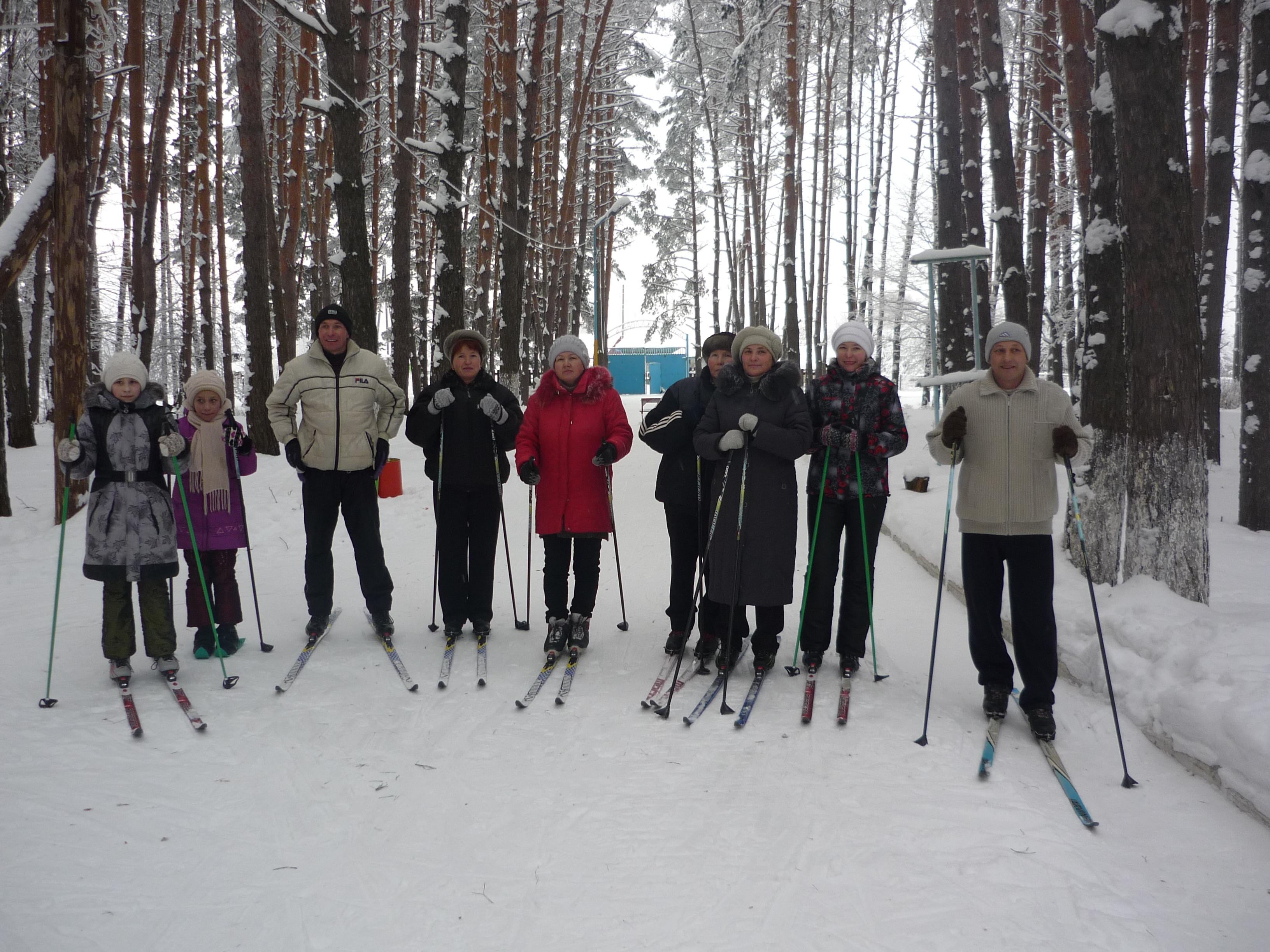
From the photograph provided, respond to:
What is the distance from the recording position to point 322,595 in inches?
199

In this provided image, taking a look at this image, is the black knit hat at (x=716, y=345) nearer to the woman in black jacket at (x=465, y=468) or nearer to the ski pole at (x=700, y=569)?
the ski pole at (x=700, y=569)

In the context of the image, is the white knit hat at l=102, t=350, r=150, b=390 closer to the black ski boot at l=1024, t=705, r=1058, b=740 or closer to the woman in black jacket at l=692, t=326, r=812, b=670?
the woman in black jacket at l=692, t=326, r=812, b=670

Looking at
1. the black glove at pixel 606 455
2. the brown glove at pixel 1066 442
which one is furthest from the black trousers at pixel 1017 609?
the black glove at pixel 606 455

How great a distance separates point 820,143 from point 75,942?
21.3m

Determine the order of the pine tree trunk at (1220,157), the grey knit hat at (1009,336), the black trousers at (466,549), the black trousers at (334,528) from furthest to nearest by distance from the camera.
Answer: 1. the pine tree trunk at (1220,157)
2. the black trousers at (466,549)
3. the black trousers at (334,528)
4. the grey knit hat at (1009,336)

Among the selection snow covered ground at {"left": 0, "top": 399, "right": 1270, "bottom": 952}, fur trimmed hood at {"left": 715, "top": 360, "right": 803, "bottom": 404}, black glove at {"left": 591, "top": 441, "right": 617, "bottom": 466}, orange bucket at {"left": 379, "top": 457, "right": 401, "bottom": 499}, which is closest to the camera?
snow covered ground at {"left": 0, "top": 399, "right": 1270, "bottom": 952}

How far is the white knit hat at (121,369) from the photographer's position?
4293mm

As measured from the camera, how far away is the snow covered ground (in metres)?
2.44

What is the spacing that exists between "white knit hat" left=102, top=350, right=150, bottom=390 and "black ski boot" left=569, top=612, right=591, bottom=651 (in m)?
2.79

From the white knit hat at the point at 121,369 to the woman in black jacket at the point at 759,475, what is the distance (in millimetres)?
3157

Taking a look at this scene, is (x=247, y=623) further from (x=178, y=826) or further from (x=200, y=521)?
(x=178, y=826)

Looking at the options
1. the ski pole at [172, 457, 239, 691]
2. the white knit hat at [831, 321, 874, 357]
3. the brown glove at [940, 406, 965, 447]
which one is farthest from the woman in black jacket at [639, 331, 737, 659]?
the ski pole at [172, 457, 239, 691]

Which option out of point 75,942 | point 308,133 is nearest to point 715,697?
point 75,942

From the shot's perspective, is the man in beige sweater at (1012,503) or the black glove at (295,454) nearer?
the man in beige sweater at (1012,503)
